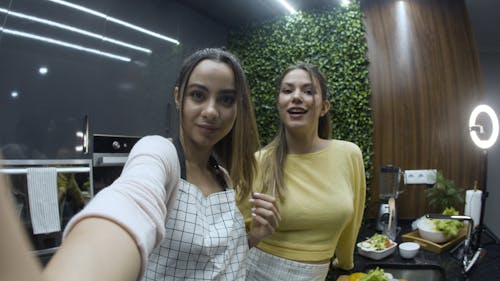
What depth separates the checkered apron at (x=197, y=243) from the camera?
647 mm

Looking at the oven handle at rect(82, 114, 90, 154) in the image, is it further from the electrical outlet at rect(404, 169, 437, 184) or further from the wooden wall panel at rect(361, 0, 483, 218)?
the electrical outlet at rect(404, 169, 437, 184)

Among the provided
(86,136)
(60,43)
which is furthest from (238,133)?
(60,43)

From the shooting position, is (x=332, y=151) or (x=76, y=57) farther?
(x=76, y=57)

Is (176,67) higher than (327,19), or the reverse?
(327,19)

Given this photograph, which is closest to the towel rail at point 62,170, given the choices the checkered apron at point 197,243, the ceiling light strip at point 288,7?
the checkered apron at point 197,243

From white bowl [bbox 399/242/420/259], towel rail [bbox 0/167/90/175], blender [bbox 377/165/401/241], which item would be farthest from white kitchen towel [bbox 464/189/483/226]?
towel rail [bbox 0/167/90/175]

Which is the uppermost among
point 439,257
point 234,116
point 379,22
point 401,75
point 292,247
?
point 379,22

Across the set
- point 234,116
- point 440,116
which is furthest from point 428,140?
point 234,116

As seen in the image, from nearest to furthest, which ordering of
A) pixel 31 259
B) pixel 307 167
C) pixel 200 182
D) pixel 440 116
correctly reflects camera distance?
pixel 31 259
pixel 200 182
pixel 307 167
pixel 440 116

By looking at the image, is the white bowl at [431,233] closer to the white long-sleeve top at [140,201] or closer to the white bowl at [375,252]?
the white bowl at [375,252]

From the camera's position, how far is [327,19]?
272 centimetres

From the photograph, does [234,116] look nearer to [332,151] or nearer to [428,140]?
[332,151]

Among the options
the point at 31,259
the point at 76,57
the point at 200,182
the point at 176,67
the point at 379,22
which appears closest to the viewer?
the point at 31,259

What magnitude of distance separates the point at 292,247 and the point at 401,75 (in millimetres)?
1878
